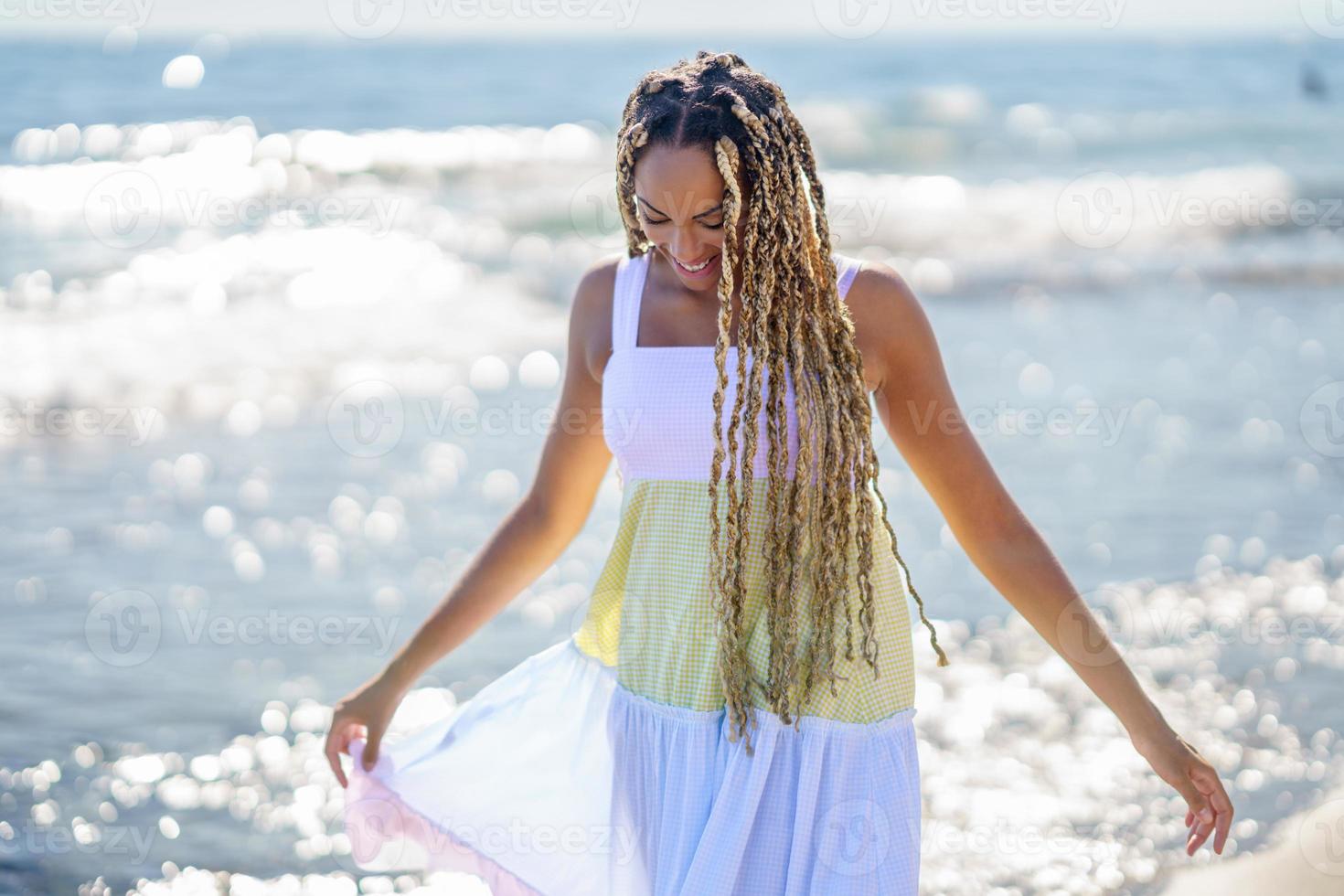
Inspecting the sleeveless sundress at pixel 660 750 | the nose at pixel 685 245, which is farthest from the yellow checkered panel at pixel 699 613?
the nose at pixel 685 245

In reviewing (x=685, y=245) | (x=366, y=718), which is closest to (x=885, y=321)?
(x=685, y=245)

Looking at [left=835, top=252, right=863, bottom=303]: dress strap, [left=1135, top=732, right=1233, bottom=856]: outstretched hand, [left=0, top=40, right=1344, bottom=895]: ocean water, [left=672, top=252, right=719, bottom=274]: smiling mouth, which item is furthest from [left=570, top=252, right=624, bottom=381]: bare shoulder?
[left=0, top=40, right=1344, bottom=895]: ocean water

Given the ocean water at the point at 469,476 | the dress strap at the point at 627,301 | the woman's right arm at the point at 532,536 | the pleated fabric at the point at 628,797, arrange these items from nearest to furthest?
the pleated fabric at the point at 628,797
the dress strap at the point at 627,301
the woman's right arm at the point at 532,536
the ocean water at the point at 469,476

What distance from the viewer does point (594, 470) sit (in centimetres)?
264

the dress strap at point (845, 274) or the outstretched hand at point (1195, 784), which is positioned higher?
the dress strap at point (845, 274)

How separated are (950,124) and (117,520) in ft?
61.7

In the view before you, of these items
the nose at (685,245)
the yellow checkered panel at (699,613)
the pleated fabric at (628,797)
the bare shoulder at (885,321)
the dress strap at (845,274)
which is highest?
the nose at (685,245)

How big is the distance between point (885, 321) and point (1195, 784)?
83cm

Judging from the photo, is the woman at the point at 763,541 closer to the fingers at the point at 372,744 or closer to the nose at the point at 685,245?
the nose at the point at 685,245

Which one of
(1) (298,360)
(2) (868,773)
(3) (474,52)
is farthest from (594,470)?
(3) (474,52)

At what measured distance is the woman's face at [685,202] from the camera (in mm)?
2197

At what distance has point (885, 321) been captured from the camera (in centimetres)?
226

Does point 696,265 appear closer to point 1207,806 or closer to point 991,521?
point 991,521

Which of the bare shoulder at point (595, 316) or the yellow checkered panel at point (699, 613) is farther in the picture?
the bare shoulder at point (595, 316)
